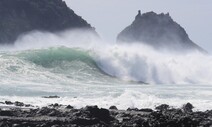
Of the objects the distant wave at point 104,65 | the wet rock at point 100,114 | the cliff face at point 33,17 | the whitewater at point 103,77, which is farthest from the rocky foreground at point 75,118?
the cliff face at point 33,17

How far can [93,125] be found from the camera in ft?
85.9

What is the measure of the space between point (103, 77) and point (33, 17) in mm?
53090

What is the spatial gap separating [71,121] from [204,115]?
23.7ft

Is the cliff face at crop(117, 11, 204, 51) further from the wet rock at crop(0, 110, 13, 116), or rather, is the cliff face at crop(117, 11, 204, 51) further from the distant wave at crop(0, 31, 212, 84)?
the wet rock at crop(0, 110, 13, 116)

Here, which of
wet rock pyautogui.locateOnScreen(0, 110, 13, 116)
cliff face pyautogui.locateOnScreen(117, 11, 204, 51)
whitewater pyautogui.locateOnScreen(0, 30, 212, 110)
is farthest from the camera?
cliff face pyautogui.locateOnScreen(117, 11, 204, 51)

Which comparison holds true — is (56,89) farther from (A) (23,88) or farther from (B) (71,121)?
(B) (71,121)

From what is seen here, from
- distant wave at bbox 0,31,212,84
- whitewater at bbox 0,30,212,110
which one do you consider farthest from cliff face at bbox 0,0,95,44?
distant wave at bbox 0,31,212,84

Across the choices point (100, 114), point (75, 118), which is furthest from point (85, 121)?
point (100, 114)

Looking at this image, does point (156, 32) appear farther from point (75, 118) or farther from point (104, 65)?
point (75, 118)

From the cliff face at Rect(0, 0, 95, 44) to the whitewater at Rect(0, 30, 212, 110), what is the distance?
1067 centimetres

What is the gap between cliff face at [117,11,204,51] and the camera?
133 m

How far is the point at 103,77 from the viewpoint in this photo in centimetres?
6550

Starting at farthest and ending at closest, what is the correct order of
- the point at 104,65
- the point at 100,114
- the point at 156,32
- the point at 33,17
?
the point at 156,32, the point at 33,17, the point at 104,65, the point at 100,114

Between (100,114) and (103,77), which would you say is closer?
(100,114)
